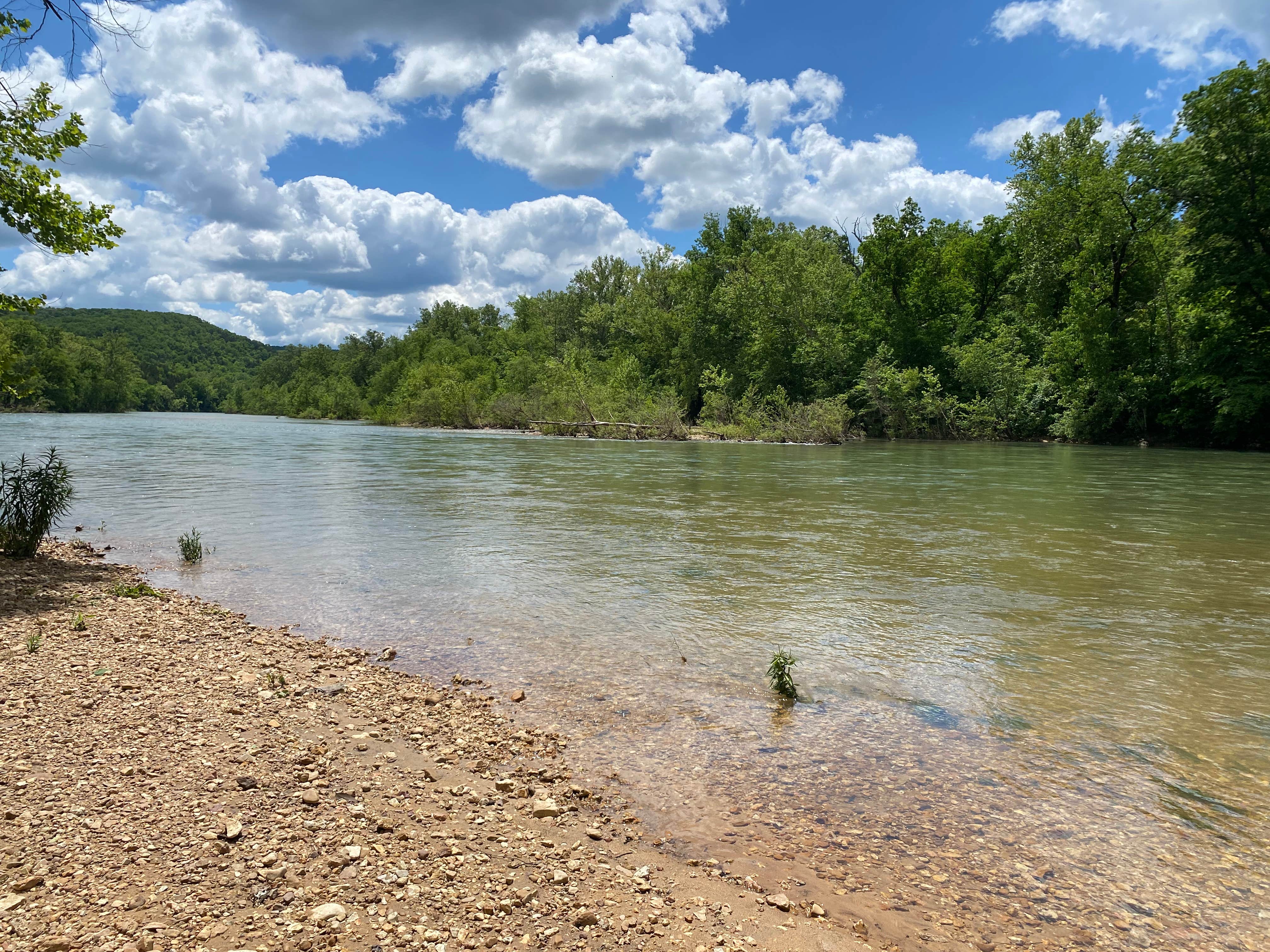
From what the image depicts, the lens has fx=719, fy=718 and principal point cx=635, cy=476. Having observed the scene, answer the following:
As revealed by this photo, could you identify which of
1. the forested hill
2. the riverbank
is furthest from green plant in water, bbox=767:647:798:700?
the forested hill

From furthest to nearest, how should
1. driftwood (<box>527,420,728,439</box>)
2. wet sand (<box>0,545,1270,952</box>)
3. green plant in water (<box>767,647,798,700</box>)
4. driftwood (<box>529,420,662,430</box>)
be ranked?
1. driftwood (<box>529,420,662,430</box>)
2. driftwood (<box>527,420,728,439</box>)
3. green plant in water (<box>767,647,798,700</box>)
4. wet sand (<box>0,545,1270,952</box>)

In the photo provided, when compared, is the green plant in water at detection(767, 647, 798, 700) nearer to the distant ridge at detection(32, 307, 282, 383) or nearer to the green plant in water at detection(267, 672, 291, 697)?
the green plant in water at detection(267, 672, 291, 697)

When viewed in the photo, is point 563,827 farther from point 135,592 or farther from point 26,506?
point 26,506

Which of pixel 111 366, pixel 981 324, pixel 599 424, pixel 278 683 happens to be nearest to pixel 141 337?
pixel 111 366

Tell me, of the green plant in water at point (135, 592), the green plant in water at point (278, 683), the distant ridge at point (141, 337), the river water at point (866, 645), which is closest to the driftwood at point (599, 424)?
the river water at point (866, 645)

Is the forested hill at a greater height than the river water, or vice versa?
the forested hill

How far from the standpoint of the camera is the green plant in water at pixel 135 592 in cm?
941

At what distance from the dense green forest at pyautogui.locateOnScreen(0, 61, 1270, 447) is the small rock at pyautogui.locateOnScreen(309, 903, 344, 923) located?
4566cm

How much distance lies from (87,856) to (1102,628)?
9.80m

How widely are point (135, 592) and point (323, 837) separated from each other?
24.5 feet

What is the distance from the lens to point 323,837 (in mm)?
3904

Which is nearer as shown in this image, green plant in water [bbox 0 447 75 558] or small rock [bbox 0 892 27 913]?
small rock [bbox 0 892 27 913]

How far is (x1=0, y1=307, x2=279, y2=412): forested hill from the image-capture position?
111m

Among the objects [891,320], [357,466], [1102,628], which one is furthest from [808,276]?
[1102,628]
